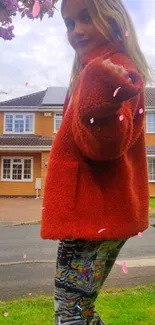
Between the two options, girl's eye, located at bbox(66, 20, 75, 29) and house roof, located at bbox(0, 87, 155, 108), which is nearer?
girl's eye, located at bbox(66, 20, 75, 29)

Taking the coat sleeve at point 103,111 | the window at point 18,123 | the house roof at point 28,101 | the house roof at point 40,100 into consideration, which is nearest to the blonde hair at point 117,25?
the coat sleeve at point 103,111

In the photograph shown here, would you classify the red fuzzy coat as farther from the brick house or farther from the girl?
the brick house

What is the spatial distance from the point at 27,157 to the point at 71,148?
822 inches

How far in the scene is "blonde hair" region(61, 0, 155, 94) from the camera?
4.70 ft

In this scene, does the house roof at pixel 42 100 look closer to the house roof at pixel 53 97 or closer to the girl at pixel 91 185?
the house roof at pixel 53 97

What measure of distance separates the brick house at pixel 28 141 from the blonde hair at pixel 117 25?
19310 millimetres

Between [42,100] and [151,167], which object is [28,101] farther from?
[151,167]

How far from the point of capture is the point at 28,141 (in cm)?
2158

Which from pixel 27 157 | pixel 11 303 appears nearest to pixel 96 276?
pixel 11 303

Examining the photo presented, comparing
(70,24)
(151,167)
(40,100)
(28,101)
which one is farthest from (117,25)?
(28,101)

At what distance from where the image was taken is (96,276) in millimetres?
1448

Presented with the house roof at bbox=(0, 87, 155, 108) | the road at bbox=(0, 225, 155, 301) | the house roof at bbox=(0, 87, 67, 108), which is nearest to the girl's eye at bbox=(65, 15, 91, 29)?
the road at bbox=(0, 225, 155, 301)

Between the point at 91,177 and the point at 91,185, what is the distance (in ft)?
0.09

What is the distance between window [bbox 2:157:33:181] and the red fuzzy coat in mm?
20330
